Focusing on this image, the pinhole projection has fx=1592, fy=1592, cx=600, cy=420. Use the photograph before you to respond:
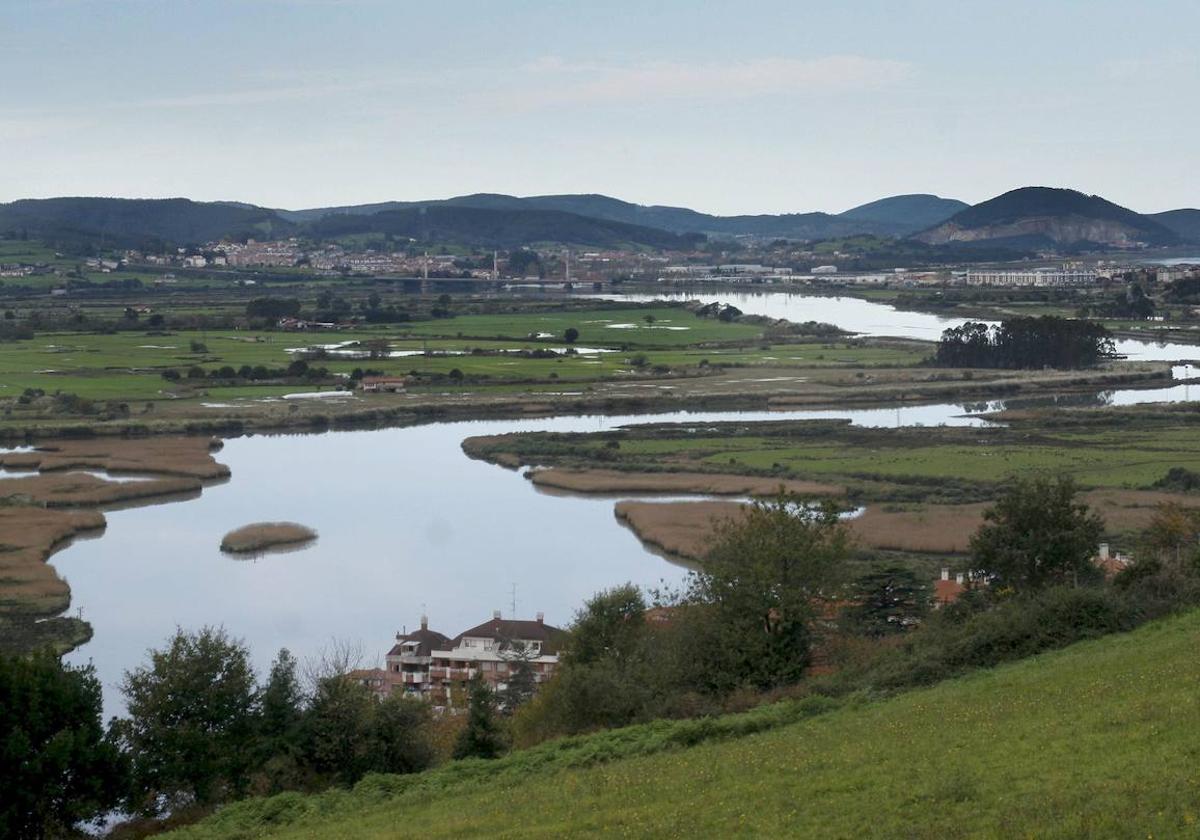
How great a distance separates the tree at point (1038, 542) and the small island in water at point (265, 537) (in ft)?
40.0

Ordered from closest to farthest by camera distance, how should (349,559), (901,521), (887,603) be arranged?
(887,603) < (349,559) < (901,521)

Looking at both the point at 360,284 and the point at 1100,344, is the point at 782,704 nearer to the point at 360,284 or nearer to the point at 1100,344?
the point at 1100,344

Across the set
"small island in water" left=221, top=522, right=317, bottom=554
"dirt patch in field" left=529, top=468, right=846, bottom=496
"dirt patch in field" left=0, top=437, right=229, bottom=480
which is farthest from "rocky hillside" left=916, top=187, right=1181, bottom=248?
"small island in water" left=221, top=522, right=317, bottom=554

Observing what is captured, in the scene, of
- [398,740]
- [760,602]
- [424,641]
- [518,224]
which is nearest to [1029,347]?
[424,641]

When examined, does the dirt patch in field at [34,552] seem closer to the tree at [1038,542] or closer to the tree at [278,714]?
the tree at [278,714]

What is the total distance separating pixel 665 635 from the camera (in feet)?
44.6

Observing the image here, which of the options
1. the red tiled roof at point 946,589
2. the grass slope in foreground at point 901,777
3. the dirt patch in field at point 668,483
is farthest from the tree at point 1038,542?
the dirt patch in field at point 668,483

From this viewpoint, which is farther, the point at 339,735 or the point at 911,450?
the point at 911,450

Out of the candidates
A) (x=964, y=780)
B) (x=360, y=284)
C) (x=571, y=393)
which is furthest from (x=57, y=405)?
(x=360, y=284)

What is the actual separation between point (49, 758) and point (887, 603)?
8145mm

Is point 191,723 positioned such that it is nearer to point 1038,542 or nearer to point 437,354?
point 1038,542

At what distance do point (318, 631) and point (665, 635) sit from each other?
20.1ft

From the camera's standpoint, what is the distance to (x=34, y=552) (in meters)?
23.2

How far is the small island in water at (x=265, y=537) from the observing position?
23969mm
